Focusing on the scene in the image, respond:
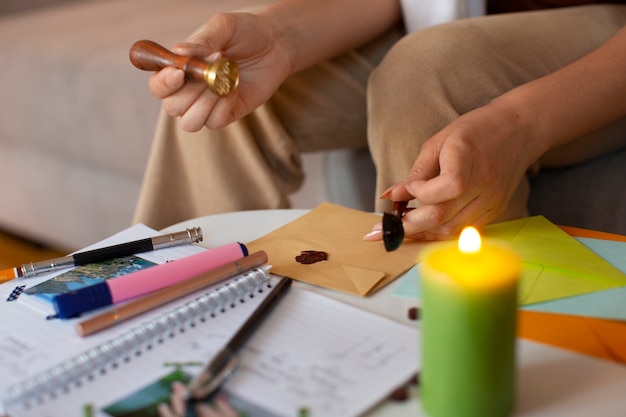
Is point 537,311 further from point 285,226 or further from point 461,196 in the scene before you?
point 285,226

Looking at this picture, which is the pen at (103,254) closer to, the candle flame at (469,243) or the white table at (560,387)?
the white table at (560,387)

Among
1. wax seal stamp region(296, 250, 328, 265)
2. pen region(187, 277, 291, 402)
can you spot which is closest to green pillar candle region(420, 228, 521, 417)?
pen region(187, 277, 291, 402)

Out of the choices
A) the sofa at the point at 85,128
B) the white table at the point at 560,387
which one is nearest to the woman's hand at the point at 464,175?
the white table at the point at 560,387

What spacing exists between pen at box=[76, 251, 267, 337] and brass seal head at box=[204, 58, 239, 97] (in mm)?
164

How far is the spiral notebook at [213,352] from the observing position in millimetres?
452

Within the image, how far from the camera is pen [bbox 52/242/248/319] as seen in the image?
55cm

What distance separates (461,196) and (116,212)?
98 centimetres

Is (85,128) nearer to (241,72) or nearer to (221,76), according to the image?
(241,72)

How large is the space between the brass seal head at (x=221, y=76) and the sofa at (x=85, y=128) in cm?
49

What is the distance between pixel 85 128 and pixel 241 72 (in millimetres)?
702

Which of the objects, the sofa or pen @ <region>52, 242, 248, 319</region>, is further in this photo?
the sofa

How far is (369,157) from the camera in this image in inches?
45.6

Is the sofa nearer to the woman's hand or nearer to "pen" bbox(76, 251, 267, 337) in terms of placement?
the woman's hand

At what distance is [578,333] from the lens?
510mm
